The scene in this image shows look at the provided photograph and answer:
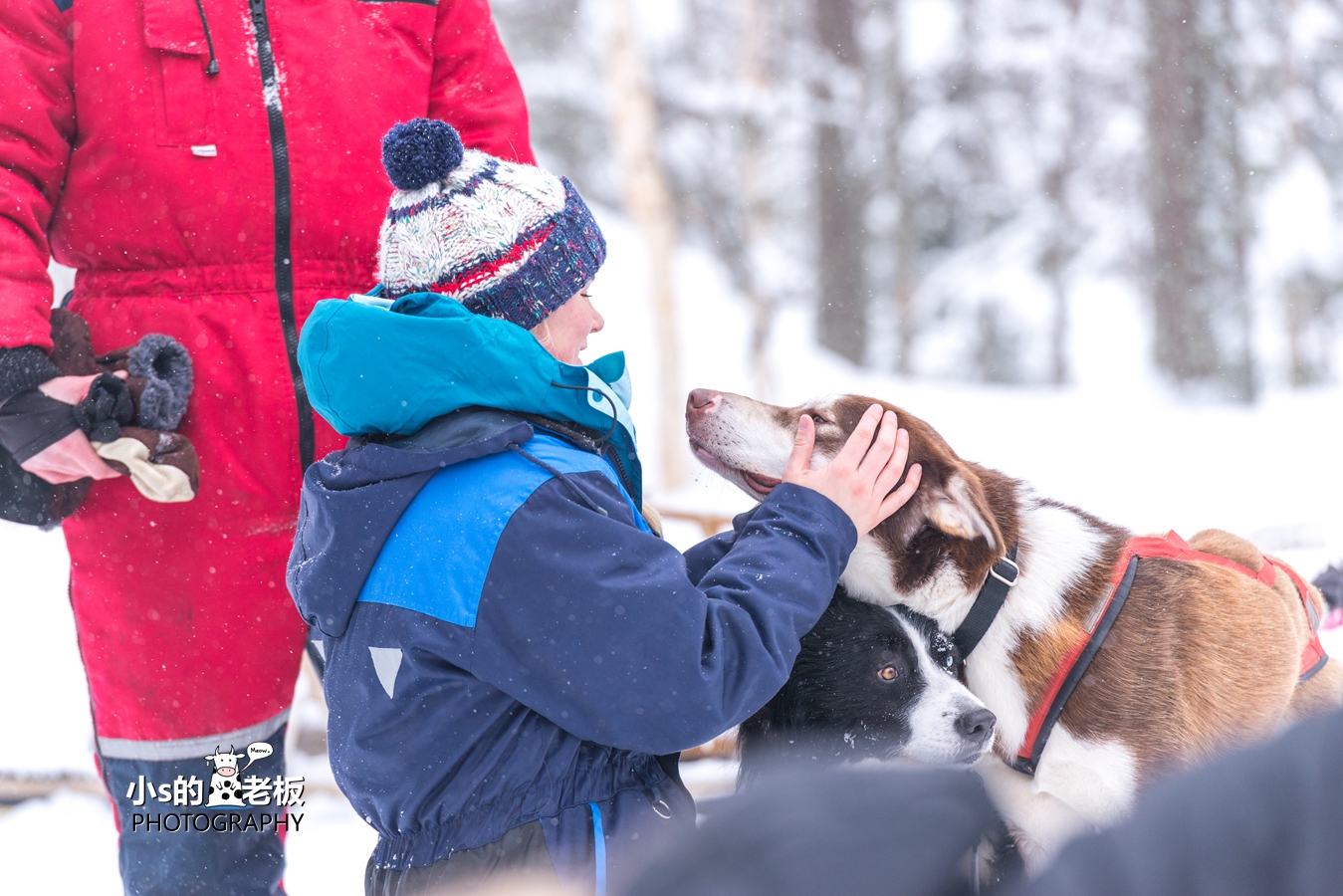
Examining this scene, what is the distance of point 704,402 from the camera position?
2.19 meters

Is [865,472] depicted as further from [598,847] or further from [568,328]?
[598,847]

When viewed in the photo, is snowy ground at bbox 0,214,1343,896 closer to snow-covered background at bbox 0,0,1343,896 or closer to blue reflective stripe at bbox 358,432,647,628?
snow-covered background at bbox 0,0,1343,896

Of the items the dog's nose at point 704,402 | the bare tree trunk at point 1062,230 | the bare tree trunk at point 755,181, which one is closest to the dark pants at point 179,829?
the dog's nose at point 704,402

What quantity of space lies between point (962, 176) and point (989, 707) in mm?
15054

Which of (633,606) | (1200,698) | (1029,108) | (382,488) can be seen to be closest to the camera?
(633,606)

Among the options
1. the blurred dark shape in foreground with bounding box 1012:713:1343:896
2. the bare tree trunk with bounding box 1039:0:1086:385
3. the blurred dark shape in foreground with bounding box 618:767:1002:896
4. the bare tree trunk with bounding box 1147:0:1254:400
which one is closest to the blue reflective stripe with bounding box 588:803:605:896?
the blurred dark shape in foreground with bounding box 618:767:1002:896

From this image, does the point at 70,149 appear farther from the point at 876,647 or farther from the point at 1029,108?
the point at 1029,108

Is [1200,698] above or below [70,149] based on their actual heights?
below

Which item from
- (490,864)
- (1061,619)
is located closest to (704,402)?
(1061,619)

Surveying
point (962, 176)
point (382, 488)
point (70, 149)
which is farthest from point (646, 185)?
point (962, 176)

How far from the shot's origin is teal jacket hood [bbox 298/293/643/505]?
56.6 inches

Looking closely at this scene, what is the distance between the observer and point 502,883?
1.41 meters

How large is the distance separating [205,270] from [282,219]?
175 mm

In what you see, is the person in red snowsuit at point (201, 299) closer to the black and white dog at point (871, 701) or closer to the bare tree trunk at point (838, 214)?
the black and white dog at point (871, 701)
